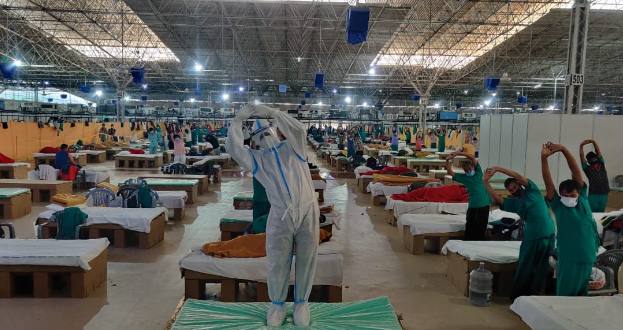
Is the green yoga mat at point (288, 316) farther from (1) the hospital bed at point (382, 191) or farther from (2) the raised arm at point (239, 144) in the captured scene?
(1) the hospital bed at point (382, 191)

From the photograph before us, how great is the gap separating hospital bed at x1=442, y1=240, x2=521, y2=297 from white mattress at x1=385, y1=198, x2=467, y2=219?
290cm

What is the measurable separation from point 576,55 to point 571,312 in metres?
9.70

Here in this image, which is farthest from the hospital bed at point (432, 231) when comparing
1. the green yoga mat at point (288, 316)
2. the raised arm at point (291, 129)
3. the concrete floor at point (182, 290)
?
the raised arm at point (291, 129)

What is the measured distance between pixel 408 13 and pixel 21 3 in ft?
50.3

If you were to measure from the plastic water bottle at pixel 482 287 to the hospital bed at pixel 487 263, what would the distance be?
23 centimetres

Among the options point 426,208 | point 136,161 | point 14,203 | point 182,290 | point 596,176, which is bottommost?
point 182,290

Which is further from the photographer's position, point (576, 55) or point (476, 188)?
point (576, 55)

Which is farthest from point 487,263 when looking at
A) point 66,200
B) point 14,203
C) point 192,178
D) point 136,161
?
point 136,161

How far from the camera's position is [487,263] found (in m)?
5.48

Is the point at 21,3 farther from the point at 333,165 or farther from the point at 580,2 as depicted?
the point at 580,2

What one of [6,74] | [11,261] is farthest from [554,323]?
[6,74]

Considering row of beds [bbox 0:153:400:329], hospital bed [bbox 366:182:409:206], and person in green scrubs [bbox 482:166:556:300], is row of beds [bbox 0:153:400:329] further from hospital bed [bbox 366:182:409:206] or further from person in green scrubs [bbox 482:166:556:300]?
hospital bed [bbox 366:182:409:206]

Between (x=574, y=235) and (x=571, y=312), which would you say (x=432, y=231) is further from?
(x=571, y=312)

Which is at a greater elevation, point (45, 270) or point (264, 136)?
point (264, 136)
